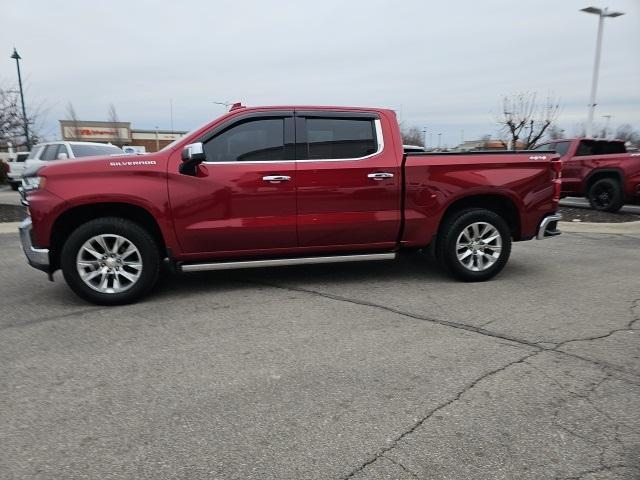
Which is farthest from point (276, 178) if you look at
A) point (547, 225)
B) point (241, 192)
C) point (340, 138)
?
point (547, 225)

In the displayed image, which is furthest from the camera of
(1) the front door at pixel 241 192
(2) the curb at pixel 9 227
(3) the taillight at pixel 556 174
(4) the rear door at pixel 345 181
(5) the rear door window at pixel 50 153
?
(5) the rear door window at pixel 50 153

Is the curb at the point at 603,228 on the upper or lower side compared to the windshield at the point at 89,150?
lower

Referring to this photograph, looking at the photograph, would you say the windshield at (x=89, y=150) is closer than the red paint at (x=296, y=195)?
No

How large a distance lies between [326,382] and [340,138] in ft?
9.62

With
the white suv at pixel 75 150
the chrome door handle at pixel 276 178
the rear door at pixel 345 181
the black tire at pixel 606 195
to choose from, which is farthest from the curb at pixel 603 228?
the white suv at pixel 75 150

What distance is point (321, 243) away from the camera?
5410 mm

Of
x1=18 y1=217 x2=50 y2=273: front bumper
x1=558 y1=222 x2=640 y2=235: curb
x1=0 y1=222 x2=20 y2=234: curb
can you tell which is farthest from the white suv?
x1=558 y1=222 x2=640 y2=235: curb

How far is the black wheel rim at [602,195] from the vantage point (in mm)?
11805

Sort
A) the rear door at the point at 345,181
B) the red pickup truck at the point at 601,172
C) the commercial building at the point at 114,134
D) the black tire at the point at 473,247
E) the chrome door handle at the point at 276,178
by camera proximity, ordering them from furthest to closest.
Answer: the commercial building at the point at 114,134 → the red pickup truck at the point at 601,172 → the black tire at the point at 473,247 → the rear door at the point at 345,181 → the chrome door handle at the point at 276,178

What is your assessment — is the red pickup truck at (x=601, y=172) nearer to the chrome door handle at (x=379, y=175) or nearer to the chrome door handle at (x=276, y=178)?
the chrome door handle at (x=379, y=175)

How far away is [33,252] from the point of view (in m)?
4.82

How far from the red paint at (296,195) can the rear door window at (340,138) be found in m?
0.12

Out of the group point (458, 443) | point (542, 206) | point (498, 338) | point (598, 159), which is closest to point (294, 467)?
point (458, 443)

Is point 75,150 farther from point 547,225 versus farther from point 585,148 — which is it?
point 585,148
